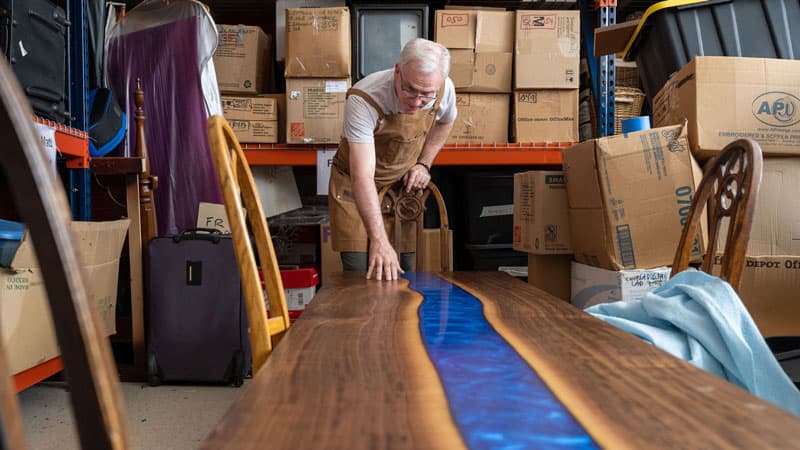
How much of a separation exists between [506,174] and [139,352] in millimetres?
1883

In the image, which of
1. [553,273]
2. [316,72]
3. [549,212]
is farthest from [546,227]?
[316,72]

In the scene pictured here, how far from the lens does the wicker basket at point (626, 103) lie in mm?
2891

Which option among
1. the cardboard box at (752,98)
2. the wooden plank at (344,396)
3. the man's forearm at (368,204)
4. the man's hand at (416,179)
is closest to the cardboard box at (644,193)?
the cardboard box at (752,98)

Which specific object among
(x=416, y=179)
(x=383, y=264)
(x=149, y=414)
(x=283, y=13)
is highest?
(x=283, y=13)

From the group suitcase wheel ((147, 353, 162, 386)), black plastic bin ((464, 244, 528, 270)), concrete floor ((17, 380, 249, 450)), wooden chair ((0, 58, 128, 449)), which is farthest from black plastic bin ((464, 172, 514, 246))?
wooden chair ((0, 58, 128, 449))

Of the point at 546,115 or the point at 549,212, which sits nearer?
the point at 549,212

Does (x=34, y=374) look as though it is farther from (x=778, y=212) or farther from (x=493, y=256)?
(x=778, y=212)

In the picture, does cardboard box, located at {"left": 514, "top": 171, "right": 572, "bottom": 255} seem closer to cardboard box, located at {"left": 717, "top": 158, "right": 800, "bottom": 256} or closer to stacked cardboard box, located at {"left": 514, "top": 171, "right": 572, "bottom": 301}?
stacked cardboard box, located at {"left": 514, "top": 171, "right": 572, "bottom": 301}

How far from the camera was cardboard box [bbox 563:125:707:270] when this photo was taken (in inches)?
70.9

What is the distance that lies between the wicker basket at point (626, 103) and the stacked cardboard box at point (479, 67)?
1.79 ft

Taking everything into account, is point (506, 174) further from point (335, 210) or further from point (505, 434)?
point (505, 434)

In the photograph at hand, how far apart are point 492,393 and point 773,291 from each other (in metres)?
1.60

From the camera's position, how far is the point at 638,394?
0.46m

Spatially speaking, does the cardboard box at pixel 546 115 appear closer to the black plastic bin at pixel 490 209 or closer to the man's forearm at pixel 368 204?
the black plastic bin at pixel 490 209
